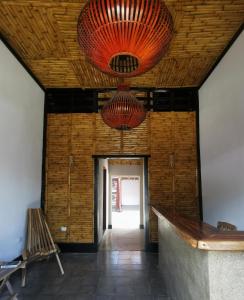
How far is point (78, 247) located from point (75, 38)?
3.69 m

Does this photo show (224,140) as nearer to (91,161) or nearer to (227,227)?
(227,227)

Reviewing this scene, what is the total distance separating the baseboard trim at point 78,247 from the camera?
479 centimetres

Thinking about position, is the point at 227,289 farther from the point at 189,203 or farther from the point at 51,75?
the point at 51,75

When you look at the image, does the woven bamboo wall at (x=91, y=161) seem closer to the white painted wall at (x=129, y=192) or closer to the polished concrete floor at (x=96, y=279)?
the polished concrete floor at (x=96, y=279)

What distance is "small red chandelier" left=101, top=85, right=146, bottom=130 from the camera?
269 cm

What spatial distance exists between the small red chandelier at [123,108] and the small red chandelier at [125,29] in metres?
1.27

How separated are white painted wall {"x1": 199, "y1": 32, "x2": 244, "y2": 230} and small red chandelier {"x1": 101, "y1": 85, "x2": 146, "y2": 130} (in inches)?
54.8

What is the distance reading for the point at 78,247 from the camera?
479 centimetres

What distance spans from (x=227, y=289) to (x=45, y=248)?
310 centimetres

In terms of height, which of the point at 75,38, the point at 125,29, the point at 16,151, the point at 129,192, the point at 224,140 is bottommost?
the point at 129,192

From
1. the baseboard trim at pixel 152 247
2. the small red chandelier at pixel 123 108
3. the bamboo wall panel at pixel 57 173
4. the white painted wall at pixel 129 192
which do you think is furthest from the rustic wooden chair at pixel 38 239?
the white painted wall at pixel 129 192

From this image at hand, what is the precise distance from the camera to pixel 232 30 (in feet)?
10.5

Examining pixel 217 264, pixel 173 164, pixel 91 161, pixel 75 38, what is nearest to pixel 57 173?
pixel 91 161

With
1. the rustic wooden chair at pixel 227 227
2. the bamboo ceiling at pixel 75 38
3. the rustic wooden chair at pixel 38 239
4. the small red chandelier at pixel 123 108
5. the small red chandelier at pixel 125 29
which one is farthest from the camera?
the rustic wooden chair at pixel 38 239
